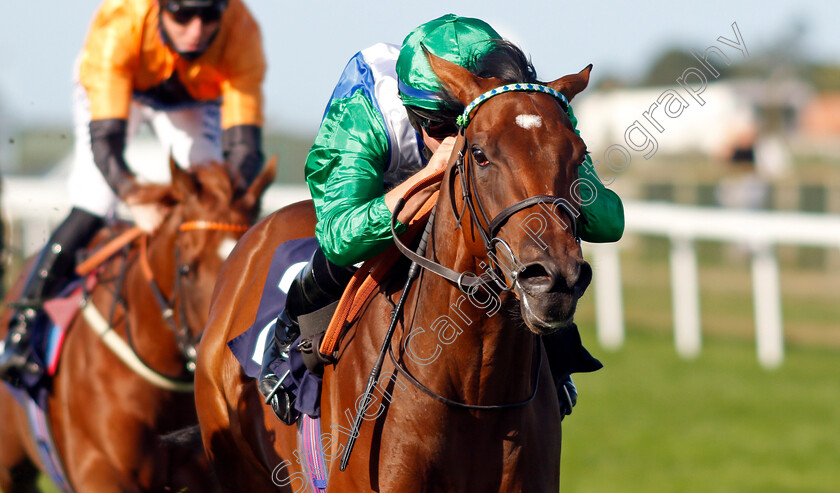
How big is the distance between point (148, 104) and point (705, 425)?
171 inches

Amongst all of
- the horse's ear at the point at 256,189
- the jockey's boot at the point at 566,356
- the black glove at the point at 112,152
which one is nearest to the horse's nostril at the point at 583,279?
the jockey's boot at the point at 566,356

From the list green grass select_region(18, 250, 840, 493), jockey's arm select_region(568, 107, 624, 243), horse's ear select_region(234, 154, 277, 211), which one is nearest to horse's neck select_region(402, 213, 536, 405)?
jockey's arm select_region(568, 107, 624, 243)

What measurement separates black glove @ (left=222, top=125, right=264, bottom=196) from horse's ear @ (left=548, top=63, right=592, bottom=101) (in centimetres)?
208

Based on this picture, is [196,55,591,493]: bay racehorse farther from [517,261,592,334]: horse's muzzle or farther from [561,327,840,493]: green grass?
[561,327,840,493]: green grass

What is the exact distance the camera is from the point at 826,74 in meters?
51.9

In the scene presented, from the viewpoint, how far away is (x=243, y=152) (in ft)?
15.1

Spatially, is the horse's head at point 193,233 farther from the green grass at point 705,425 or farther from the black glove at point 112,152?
the green grass at point 705,425

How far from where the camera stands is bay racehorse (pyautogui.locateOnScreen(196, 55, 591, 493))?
2.23 metres

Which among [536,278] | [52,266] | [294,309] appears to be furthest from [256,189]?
[536,278]

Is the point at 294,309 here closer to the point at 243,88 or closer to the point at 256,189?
the point at 256,189

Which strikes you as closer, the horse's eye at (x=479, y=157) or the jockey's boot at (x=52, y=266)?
the horse's eye at (x=479, y=157)

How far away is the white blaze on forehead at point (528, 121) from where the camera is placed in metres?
2.31

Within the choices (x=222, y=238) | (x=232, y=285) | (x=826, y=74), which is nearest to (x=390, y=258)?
(x=232, y=285)

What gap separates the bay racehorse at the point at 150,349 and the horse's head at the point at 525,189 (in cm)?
186
